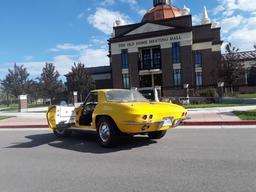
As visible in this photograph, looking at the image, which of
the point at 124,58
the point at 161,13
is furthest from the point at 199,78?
the point at 161,13

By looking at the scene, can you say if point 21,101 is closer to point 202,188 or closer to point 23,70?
point 202,188

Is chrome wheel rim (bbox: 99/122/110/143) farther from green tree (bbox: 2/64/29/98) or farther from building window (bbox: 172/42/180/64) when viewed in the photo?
A: green tree (bbox: 2/64/29/98)

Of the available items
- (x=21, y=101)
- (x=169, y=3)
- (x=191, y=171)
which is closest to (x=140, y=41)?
(x=169, y=3)

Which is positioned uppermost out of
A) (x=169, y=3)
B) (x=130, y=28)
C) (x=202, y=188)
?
(x=169, y=3)

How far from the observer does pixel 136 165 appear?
6574mm

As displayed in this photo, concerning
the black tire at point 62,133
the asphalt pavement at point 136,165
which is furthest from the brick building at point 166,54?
the asphalt pavement at point 136,165

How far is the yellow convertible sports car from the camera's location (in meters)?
7.82

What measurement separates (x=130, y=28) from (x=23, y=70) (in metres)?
25.9

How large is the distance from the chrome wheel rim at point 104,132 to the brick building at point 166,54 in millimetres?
31945

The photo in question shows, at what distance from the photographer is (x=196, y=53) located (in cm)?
4434

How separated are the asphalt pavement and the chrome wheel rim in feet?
0.97

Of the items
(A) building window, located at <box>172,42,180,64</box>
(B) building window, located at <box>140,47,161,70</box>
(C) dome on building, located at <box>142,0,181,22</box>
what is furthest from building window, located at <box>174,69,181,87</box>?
(C) dome on building, located at <box>142,0,181,22</box>

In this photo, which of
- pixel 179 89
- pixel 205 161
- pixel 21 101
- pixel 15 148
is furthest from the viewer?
pixel 179 89

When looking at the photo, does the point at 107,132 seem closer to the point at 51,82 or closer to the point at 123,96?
the point at 123,96
